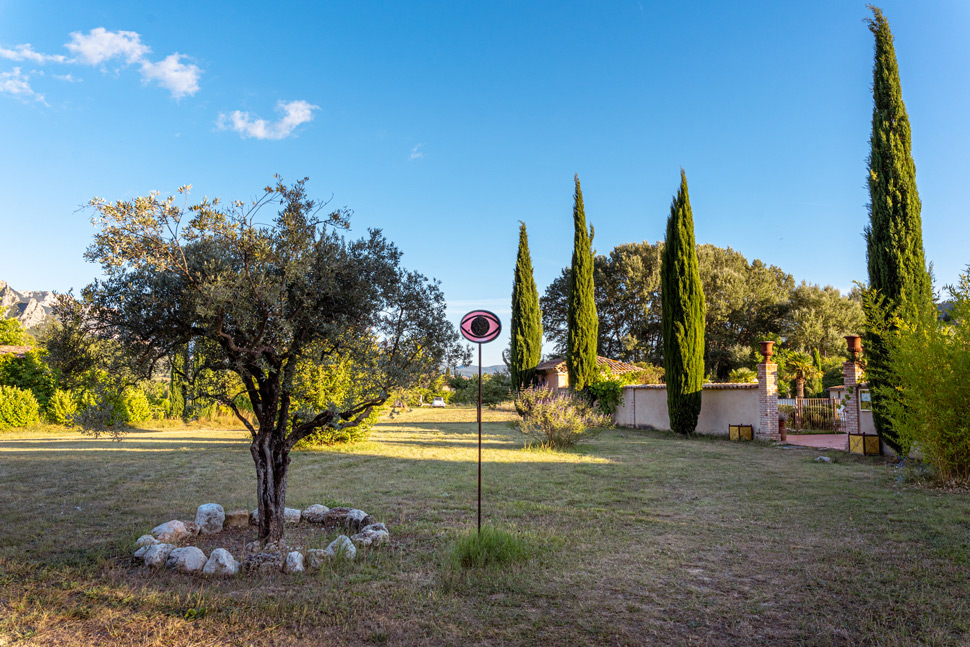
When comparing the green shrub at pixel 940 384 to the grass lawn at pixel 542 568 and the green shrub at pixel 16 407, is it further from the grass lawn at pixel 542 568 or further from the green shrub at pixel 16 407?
the green shrub at pixel 16 407

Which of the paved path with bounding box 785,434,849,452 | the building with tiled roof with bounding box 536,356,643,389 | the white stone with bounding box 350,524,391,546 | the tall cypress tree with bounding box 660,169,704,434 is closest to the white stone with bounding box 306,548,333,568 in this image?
the white stone with bounding box 350,524,391,546

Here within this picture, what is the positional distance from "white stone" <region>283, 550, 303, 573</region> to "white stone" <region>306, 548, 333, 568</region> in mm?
76

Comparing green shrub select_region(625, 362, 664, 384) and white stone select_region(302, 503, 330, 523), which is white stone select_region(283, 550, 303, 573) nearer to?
white stone select_region(302, 503, 330, 523)

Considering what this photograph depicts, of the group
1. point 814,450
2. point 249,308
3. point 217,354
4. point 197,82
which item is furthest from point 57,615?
point 814,450

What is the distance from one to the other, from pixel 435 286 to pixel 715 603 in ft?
11.6

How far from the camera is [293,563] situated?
14.3ft

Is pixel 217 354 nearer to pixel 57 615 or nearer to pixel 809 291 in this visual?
pixel 57 615

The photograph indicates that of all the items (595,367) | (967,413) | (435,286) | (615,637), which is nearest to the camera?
(615,637)

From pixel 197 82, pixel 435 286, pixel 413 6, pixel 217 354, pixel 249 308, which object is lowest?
pixel 217 354

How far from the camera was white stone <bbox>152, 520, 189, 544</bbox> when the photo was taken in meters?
5.13

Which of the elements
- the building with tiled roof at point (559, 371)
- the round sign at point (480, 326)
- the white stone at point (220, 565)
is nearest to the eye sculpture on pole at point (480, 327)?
the round sign at point (480, 326)

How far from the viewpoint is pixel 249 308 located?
4.15m

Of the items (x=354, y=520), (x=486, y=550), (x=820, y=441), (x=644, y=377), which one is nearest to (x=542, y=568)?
(x=486, y=550)

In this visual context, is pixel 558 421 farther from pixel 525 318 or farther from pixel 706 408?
pixel 525 318
